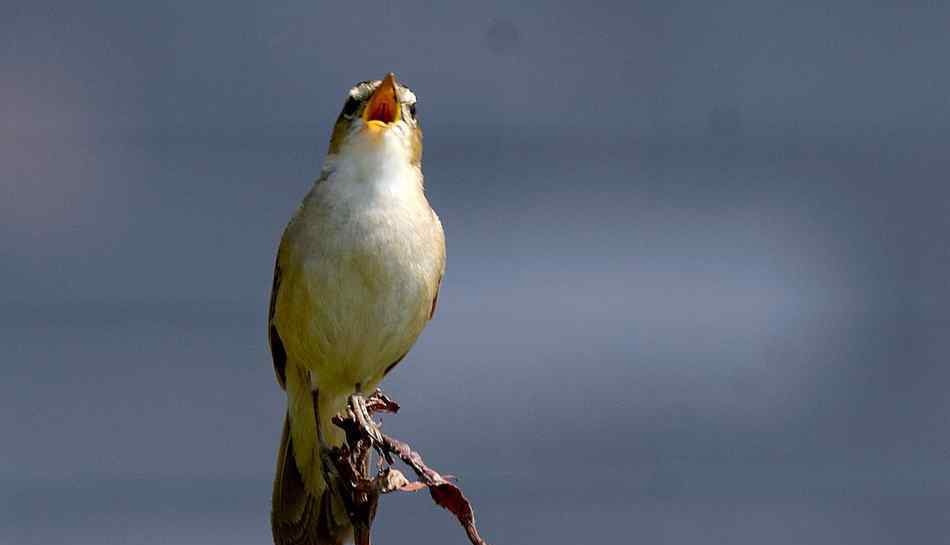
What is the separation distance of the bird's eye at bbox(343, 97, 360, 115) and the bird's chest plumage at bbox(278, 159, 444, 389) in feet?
0.48

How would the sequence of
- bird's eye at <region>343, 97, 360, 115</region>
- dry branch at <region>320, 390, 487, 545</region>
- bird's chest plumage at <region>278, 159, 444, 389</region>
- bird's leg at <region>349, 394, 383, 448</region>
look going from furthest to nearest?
bird's eye at <region>343, 97, 360, 115</region> → bird's chest plumage at <region>278, 159, 444, 389</region> → bird's leg at <region>349, 394, 383, 448</region> → dry branch at <region>320, 390, 487, 545</region>

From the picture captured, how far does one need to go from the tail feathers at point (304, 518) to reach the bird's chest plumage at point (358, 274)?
0.26 meters

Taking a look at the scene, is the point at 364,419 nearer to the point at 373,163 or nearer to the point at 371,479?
the point at 371,479

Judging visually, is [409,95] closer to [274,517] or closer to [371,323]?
[371,323]

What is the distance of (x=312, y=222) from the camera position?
2756 mm

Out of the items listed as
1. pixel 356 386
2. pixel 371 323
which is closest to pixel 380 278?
pixel 371 323

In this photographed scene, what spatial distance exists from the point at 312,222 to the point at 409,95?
364 mm

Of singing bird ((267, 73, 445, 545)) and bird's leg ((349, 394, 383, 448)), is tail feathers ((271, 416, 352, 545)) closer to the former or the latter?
singing bird ((267, 73, 445, 545))

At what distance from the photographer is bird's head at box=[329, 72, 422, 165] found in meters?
2.75

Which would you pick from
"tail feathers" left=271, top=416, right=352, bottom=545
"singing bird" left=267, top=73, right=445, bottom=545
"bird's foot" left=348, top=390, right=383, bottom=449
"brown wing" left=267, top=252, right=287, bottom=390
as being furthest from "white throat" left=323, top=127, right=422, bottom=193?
"bird's foot" left=348, top=390, right=383, bottom=449

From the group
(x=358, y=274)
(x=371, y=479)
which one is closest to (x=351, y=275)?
(x=358, y=274)

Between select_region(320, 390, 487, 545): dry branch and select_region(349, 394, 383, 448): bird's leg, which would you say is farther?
select_region(349, 394, 383, 448): bird's leg

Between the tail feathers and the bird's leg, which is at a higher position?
the bird's leg

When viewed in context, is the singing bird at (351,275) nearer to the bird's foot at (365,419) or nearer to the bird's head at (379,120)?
the bird's head at (379,120)
